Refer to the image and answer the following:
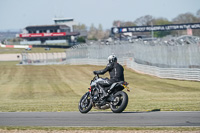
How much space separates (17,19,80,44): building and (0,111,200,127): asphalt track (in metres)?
129

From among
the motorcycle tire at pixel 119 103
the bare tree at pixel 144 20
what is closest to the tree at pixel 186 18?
A: the bare tree at pixel 144 20

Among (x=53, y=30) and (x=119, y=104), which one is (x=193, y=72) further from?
(x=53, y=30)

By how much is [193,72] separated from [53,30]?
391 ft

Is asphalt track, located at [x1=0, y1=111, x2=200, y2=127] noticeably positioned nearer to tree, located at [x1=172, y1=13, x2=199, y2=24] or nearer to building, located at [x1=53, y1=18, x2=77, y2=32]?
tree, located at [x1=172, y1=13, x2=199, y2=24]

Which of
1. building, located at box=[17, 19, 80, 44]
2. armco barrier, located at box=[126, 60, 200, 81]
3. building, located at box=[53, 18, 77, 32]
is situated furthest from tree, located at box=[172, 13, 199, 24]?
armco barrier, located at box=[126, 60, 200, 81]

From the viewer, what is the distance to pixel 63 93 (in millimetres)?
24781

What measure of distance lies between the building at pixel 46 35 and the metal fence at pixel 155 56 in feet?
270

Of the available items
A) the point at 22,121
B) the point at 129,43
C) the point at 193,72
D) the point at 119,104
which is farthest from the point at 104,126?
the point at 129,43

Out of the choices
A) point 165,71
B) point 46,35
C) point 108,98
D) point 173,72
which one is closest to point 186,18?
point 46,35

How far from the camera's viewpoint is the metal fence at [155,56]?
31.4 m

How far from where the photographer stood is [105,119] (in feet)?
33.7

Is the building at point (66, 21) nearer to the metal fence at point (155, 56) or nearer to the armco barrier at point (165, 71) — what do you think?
the metal fence at point (155, 56)

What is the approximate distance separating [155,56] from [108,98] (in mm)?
27498

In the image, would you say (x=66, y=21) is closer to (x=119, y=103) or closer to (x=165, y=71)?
(x=165, y=71)
